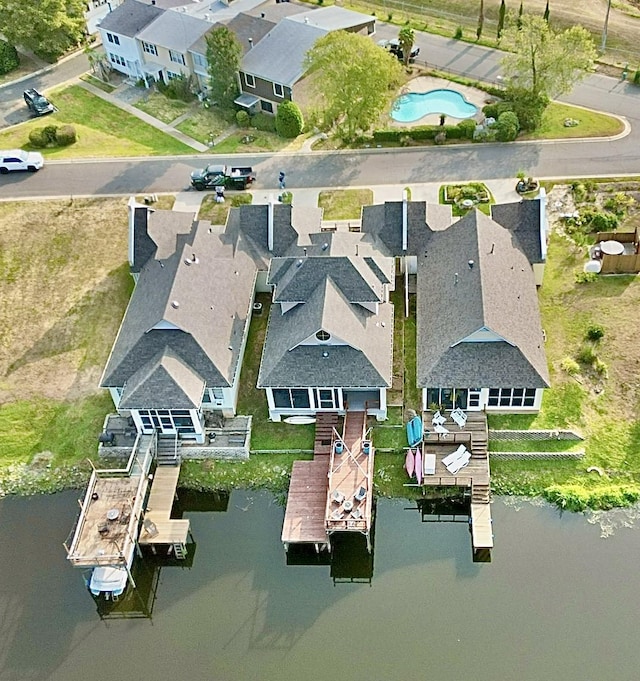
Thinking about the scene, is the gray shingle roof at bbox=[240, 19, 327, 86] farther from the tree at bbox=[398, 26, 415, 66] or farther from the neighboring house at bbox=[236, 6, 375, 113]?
the tree at bbox=[398, 26, 415, 66]

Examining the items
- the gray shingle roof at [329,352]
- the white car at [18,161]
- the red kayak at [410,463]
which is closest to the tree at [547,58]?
the gray shingle roof at [329,352]

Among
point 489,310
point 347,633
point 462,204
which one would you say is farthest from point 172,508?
point 462,204

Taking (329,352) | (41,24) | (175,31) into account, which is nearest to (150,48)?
(175,31)

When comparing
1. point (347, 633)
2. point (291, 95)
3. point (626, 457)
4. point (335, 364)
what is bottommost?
point (347, 633)

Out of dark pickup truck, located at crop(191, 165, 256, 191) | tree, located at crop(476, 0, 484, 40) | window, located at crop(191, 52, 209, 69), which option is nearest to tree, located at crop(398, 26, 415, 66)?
tree, located at crop(476, 0, 484, 40)

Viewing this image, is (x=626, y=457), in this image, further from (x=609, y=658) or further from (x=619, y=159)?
(x=619, y=159)

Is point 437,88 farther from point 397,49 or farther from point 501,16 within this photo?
point 501,16
